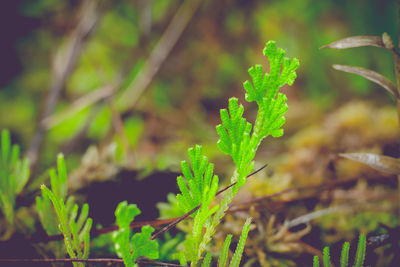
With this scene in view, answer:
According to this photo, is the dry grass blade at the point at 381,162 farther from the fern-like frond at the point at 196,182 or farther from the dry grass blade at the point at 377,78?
the fern-like frond at the point at 196,182

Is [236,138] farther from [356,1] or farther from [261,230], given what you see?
[356,1]

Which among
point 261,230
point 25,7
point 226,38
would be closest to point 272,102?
point 261,230

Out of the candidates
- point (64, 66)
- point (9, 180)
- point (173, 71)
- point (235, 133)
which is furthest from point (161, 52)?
point (235, 133)

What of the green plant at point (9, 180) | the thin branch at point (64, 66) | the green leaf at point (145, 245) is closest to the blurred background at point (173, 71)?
the thin branch at point (64, 66)

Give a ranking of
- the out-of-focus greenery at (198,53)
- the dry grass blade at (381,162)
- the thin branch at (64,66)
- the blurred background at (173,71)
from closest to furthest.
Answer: the dry grass blade at (381,162) → the thin branch at (64,66) → the blurred background at (173,71) → the out-of-focus greenery at (198,53)

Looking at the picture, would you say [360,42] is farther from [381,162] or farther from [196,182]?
[196,182]

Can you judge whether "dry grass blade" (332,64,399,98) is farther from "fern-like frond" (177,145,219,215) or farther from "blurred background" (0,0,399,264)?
"blurred background" (0,0,399,264)

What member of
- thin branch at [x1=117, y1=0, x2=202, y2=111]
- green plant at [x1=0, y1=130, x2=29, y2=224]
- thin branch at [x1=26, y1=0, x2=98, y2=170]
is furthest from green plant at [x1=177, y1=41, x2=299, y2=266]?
thin branch at [x1=117, y1=0, x2=202, y2=111]
